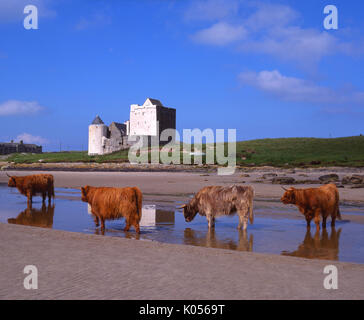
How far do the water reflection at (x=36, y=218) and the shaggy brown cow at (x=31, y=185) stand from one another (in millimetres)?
1226

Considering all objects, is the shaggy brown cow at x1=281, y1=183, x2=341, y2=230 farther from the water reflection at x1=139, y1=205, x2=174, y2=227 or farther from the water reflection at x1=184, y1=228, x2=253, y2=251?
the water reflection at x1=139, y1=205, x2=174, y2=227

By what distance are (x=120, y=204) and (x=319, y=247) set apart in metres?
4.74

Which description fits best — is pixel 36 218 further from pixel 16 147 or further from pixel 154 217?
pixel 16 147

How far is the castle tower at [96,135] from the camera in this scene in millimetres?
81875

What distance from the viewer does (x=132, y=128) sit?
3329 inches

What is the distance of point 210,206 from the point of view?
35.3ft

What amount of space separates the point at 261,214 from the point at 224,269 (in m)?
7.68

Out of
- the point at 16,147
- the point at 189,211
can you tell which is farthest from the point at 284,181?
the point at 16,147

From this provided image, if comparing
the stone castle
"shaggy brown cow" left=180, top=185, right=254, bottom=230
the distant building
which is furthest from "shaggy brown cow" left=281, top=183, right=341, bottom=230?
the distant building

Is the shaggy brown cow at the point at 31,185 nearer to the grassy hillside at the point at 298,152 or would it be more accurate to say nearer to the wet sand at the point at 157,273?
the wet sand at the point at 157,273

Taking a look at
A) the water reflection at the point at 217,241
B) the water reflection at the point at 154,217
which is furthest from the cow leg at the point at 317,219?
the water reflection at the point at 154,217

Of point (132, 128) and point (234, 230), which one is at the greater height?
point (132, 128)

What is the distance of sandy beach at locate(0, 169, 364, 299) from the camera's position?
4.67m
